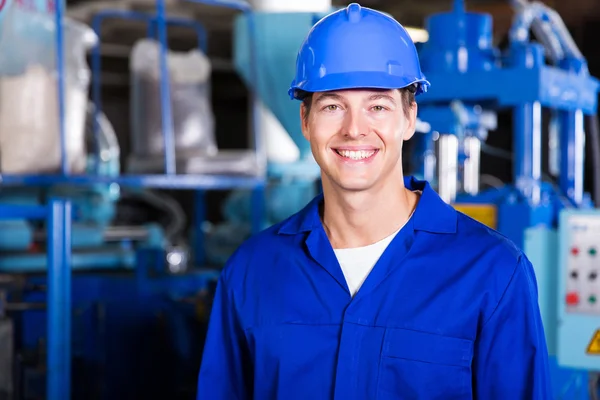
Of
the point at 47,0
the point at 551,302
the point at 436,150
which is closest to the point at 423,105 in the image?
the point at 551,302

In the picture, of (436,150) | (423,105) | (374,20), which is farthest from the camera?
(436,150)

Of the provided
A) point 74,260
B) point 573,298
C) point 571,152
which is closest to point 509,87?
point 571,152

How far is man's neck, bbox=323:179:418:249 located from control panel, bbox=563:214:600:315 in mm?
1326

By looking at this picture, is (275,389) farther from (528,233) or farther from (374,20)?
(528,233)

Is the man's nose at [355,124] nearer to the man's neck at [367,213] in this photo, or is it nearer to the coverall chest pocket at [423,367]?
the man's neck at [367,213]

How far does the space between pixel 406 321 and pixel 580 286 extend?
4.93ft

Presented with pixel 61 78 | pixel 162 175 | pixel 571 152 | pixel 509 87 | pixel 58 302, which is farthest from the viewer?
pixel 162 175

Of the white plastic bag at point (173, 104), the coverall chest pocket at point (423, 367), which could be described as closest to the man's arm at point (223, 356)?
the coverall chest pocket at point (423, 367)

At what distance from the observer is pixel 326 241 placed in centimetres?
166

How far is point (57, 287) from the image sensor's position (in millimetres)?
2896

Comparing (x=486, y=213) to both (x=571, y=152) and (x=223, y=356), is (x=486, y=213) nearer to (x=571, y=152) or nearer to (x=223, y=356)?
(x=571, y=152)

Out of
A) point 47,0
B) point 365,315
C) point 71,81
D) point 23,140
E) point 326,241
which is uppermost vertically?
point 47,0

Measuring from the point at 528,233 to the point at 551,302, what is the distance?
0.29 m

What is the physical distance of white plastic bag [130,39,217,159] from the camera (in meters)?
4.53
